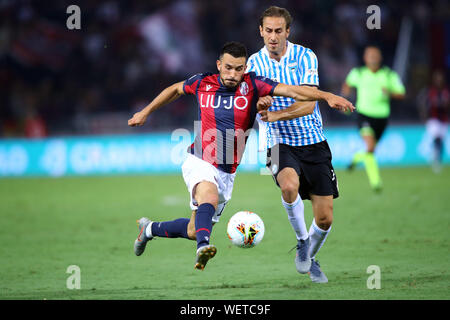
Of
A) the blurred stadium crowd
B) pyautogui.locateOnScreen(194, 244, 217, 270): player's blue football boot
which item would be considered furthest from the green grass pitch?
the blurred stadium crowd

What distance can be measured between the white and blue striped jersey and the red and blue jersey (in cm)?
32

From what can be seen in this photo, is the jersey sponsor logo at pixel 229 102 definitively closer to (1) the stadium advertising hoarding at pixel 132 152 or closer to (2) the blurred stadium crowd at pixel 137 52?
(1) the stadium advertising hoarding at pixel 132 152

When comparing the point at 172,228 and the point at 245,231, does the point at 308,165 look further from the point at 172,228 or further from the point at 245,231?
the point at 172,228

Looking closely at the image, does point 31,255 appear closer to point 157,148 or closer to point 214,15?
point 157,148

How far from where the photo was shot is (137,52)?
20203 millimetres

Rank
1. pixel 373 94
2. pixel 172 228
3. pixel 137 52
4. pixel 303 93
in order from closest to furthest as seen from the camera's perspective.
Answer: pixel 303 93 → pixel 172 228 → pixel 373 94 → pixel 137 52

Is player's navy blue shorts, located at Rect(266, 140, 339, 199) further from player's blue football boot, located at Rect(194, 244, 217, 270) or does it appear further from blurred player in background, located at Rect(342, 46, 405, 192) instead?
blurred player in background, located at Rect(342, 46, 405, 192)

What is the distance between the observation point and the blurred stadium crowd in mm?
19016

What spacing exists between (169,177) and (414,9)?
939 centimetres

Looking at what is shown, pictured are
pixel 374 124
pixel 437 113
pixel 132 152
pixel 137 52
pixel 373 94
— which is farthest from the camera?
pixel 137 52

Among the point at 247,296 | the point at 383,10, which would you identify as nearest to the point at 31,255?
the point at 247,296

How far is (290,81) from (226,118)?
77 centimetres

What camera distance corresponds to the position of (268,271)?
6.72 m

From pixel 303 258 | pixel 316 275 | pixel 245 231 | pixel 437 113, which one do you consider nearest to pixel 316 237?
pixel 303 258
